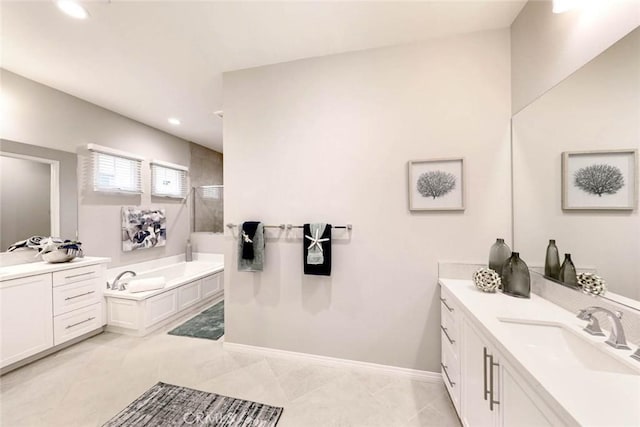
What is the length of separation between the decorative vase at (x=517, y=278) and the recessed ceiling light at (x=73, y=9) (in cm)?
325

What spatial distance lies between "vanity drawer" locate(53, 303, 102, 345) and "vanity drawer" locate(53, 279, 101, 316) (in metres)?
0.05

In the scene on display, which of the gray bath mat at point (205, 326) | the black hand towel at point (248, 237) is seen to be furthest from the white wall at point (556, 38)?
the gray bath mat at point (205, 326)

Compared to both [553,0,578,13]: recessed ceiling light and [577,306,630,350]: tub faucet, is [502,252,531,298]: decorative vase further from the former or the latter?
[553,0,578,13]: recessed ceiling light

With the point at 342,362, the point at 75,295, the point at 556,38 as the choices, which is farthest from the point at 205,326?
the point at 556,38

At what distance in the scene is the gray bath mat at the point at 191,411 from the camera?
1498mm

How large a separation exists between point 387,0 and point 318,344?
2.64 meters

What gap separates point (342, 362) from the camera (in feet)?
6.74

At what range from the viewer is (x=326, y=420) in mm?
1520

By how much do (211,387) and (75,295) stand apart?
1784mm

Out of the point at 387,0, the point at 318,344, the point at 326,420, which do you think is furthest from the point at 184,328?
the point at 387,0

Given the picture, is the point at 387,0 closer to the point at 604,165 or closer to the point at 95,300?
the point at 604,165

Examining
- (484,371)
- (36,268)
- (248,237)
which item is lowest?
(484,371)

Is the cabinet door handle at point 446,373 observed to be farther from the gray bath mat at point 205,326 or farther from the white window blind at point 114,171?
the white window blind at point 114,171

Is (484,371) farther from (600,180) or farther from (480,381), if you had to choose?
(600,180)
